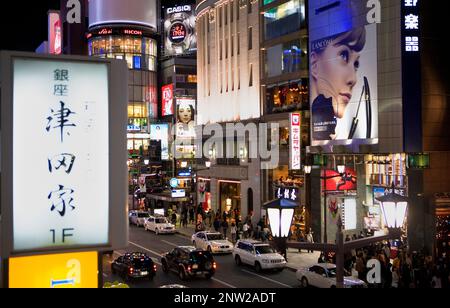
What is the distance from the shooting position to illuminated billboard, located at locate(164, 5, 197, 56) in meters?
93.3

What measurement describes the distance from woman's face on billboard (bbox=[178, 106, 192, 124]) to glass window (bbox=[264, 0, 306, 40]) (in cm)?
3903

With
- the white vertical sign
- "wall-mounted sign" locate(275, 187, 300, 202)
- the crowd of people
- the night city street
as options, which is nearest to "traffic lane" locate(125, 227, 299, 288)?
the night city street

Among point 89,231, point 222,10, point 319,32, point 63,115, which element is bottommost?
point 89,231

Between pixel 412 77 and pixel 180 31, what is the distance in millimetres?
67628

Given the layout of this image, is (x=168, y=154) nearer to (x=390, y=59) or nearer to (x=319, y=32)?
(x=319, y=32)

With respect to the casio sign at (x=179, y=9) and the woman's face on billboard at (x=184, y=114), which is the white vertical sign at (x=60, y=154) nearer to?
the woman's face on billboard at (x=184, y=114)

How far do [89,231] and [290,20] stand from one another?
107 ft

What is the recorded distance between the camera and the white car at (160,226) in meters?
42.1

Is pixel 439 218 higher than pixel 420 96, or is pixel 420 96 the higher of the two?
pixel 420 96

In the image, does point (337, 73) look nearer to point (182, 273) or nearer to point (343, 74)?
point (343, 74)

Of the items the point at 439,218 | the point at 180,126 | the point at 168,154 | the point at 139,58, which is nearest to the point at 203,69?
the point at 180,126

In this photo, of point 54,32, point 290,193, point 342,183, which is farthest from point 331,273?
point 54,32

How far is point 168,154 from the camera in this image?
90062mm

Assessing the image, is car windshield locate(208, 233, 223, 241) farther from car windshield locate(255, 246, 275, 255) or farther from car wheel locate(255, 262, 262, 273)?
car wheel locate(255, 262, 262, 273)
